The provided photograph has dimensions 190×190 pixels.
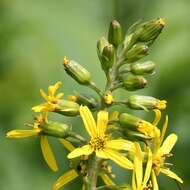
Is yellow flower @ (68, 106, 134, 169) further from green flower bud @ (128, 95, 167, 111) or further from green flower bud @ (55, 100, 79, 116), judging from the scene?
green flower bud @ (128, 95, 167, 111)

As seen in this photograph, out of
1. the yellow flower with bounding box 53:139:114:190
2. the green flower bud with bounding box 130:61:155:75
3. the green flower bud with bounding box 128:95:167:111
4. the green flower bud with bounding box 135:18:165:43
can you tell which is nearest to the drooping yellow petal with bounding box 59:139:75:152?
the yellow flower with bounding box 53:139:114:190

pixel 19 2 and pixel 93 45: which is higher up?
pixel 19 2

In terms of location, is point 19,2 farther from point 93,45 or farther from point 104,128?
point 104,128

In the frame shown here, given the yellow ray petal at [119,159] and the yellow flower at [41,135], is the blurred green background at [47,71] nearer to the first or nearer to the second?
the yellow flower at [41,135]

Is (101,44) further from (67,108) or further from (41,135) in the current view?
(41,135)

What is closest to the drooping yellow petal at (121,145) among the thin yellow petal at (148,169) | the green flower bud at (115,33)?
the thin yellow petal at (148,169)

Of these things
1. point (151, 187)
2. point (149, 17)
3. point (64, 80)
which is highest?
point (149, 17)

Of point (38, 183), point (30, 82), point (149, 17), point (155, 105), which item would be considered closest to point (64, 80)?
point (30, 82)
